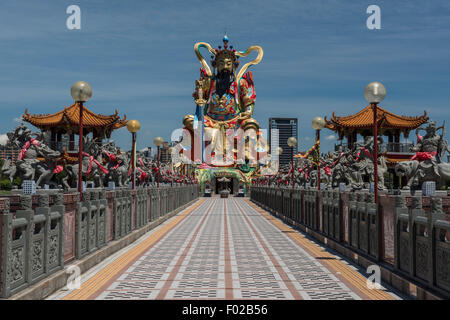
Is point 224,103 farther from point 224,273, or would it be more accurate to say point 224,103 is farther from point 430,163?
point 224,273

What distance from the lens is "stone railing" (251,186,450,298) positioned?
6.34 metres

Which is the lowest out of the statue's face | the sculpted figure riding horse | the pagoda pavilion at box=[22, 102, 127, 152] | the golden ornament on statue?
the sculpted figure riding horse

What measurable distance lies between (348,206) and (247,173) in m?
57.1

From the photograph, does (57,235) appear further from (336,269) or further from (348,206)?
(348,206)

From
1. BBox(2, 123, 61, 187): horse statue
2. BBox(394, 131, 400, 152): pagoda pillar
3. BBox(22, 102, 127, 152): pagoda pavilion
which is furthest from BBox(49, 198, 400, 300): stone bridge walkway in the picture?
BBox(394, 131, 400, 152): pagoda pillar

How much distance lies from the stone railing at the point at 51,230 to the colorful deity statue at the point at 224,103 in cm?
5612

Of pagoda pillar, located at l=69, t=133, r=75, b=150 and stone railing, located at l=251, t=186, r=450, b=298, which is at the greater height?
pagoda pillar, located at l=69, t=133, r=75, b=150

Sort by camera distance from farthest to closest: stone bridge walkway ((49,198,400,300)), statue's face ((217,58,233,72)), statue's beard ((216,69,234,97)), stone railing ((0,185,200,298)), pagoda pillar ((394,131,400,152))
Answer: statue's beard ((216,69,234,97)) → statue's face ((217,58,233,72)) → pagoda pillar ((394,131,400,152)) → stone bridge walkway ((49,198,400,300)) → stone railing ((0,185,200,298))

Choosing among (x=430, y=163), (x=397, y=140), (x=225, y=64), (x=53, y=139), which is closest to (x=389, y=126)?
(x=397, y=140)

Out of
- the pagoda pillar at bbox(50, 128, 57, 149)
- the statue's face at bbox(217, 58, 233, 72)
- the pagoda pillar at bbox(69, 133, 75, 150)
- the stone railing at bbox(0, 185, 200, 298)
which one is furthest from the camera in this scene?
the statue's face at bbox(217, 58, 233, 72)

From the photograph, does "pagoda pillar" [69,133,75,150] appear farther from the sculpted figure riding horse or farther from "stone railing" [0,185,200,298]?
"stone railing" [0,185,200,298]

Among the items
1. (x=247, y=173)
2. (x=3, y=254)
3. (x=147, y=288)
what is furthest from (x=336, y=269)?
(x=247, y=173)

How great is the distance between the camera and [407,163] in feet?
80.0

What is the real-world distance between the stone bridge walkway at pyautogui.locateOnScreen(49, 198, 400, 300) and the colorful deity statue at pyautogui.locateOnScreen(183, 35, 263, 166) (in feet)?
181
